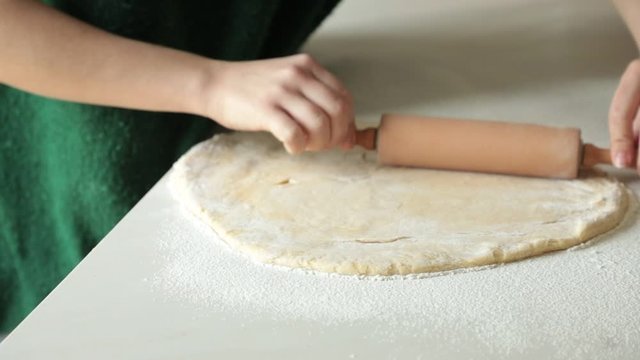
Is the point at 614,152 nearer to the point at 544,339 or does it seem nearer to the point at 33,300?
the point at 544,339

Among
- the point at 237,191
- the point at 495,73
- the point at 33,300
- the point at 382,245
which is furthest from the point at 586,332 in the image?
the point at 33,300

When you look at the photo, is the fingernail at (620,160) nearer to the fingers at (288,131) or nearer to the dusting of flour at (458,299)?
the dusting of flour at (458,299)

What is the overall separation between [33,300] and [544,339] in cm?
74

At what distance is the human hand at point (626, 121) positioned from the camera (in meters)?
0.77

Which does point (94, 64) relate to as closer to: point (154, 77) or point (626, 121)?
point (154, 77)

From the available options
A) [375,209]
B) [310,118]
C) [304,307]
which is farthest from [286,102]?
[304,307]

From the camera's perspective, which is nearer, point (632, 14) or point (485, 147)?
point (485, 147)

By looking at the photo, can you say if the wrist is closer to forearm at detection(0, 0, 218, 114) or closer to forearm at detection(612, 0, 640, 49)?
forearm at detection(0, 0, 218, 114)

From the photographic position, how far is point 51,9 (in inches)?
31.3

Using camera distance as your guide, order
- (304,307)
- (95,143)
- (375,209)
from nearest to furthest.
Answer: (304,307) → (375,209) → (95,143)

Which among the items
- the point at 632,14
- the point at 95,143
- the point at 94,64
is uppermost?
the point at 632,14

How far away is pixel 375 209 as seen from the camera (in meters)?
0.72

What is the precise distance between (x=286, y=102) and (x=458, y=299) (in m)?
0.26

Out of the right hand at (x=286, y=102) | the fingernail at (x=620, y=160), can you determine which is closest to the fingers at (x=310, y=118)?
the right hand at (x=286, y=102)
